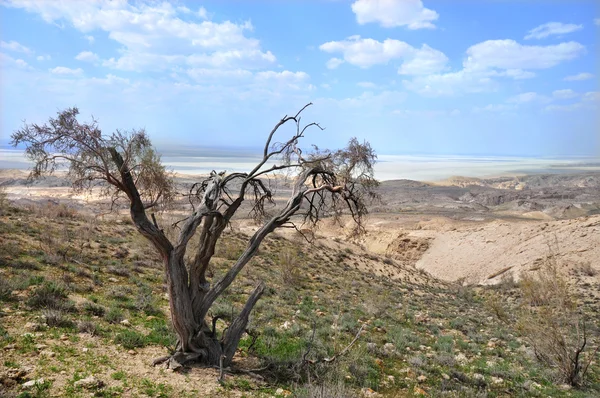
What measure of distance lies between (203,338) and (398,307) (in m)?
9.70

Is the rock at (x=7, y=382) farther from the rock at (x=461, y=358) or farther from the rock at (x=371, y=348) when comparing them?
the rock at (x=461, y=358)

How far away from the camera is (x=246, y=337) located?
826 centimetres

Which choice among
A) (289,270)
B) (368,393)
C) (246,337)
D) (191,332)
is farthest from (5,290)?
(289,270)

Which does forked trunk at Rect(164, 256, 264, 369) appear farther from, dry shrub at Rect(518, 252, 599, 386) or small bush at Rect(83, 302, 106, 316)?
dry shrub at Rect(518, 252, 599, 386)

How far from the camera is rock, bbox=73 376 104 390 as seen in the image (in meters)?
4.98

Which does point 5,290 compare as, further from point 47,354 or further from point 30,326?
point 47,354

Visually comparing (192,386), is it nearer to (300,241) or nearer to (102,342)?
(102,342)

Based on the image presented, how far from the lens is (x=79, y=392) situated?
4.83m

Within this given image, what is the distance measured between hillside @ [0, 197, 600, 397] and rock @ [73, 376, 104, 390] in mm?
15

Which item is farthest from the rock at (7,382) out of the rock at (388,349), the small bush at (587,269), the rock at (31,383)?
the small bush at (587,269)

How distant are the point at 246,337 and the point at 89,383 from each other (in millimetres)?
3609

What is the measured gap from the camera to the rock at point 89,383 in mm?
4980

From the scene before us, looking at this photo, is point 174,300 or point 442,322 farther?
point 442,322

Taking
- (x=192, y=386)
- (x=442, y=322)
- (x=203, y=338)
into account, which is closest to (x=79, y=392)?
(x=192, y=386)
